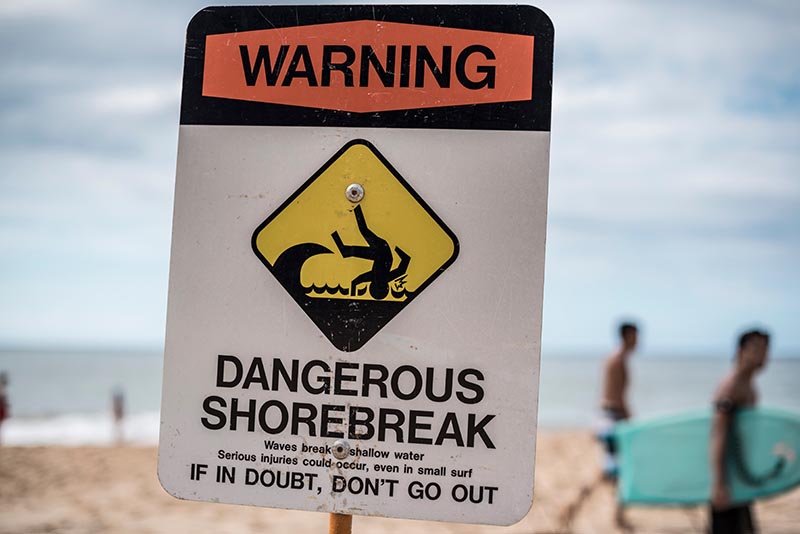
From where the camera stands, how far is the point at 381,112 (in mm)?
1349

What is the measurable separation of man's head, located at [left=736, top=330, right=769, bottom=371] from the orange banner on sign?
4.29 meters

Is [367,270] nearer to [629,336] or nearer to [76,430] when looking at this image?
[629,336]

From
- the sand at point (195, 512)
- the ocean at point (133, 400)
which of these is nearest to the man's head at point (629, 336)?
the sand at point (195, 512)

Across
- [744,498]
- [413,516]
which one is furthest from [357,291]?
[744,498]

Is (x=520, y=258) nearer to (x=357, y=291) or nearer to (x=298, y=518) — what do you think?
(x=357, y=291)

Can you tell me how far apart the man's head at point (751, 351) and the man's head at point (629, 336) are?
2723 mm

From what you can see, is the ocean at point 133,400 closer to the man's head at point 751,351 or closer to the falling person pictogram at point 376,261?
the man's head at point 751,351

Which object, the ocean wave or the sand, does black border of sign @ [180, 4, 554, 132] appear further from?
the sand

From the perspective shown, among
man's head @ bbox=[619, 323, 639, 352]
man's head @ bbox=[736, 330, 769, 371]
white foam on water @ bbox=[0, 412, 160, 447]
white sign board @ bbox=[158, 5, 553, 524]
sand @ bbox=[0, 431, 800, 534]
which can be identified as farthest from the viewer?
white foam on water @ bbox=[0, 412, 160, 447]

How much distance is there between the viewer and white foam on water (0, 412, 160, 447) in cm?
1739

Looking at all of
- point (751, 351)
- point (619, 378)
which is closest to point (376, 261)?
point (751, 351)

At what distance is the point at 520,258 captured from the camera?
51.6 inches

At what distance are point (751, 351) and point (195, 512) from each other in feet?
17.3

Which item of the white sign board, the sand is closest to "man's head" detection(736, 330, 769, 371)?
the sand
